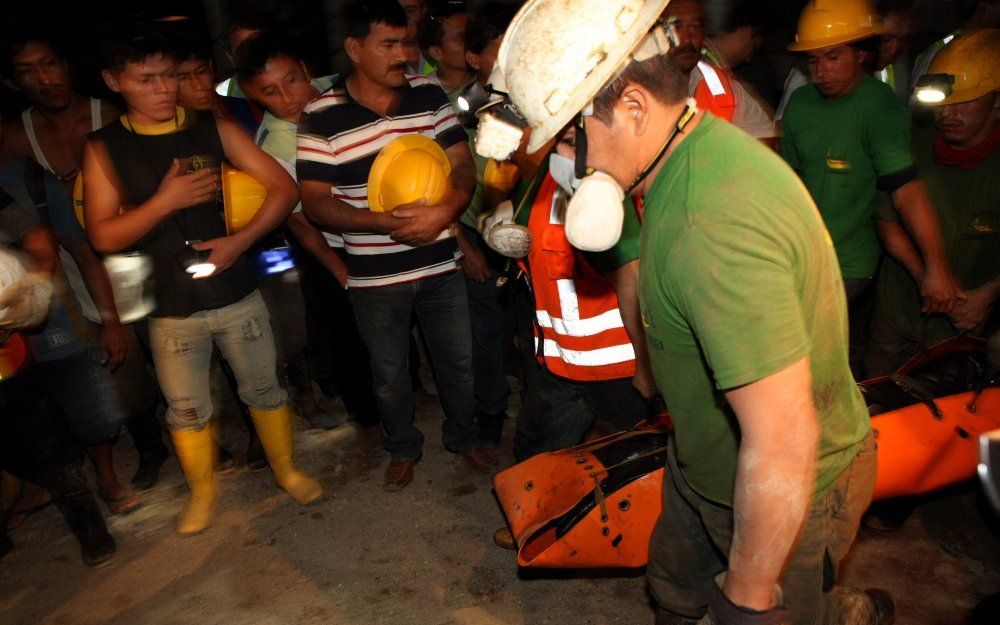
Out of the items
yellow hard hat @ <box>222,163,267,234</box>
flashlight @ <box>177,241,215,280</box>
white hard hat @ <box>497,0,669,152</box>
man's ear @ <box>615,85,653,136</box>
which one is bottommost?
flashlight @ <box>177,241,215,280</box>

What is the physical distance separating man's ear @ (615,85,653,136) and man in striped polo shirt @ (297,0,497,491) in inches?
71.0

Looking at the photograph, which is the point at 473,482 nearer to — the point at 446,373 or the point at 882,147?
the point at 446,373

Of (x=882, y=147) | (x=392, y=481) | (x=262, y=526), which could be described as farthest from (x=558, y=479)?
(x=882, y=147)

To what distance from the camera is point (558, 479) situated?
251 cm

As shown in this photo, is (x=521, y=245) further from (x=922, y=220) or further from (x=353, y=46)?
(x=922, y=220)

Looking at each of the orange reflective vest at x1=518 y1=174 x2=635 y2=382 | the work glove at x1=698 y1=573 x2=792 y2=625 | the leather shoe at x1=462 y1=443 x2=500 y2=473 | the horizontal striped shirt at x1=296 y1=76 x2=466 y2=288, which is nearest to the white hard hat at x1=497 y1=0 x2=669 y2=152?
the orange reflective vest at x1=518 y1=174 x2=635 y2=382

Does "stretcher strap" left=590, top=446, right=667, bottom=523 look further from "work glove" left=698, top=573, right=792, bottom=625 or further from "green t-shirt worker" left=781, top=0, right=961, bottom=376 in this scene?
"green t-shirt worker" left=781, top=0, right=961, bottom=376

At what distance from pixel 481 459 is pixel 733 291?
2744mm

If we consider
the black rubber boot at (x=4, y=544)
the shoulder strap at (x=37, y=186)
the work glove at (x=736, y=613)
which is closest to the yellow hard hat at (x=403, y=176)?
the shoulder strap at (x=37, y=186)

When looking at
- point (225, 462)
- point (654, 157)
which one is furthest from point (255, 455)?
point (654, 157)

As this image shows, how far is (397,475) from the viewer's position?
3.58m

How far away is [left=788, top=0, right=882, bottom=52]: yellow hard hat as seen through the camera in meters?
3.33

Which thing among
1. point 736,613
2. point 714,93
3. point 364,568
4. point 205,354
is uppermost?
point 714,93

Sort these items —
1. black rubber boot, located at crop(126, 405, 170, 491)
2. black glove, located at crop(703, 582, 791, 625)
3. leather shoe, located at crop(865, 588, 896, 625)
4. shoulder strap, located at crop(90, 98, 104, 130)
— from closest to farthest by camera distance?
1. black glove, located at crop(703, 582, 791, 625)
2. leather shoe, located at crop(865, 588, 896, 625)
3. shoulder strap, located at crop(90, 98, 104, 130)
4. black rubber boot, located at crop(126, 405, 170, 491)
